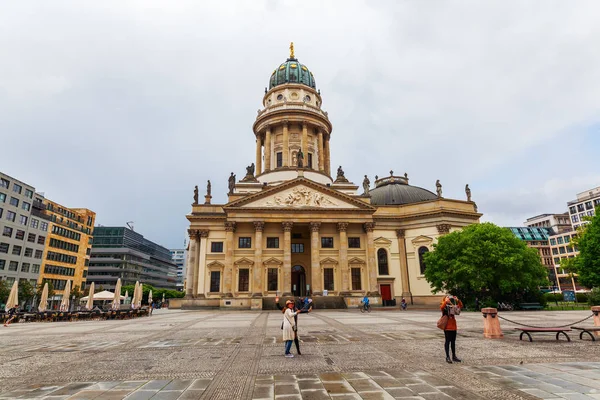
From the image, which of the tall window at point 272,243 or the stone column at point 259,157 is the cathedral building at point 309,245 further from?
the stone column at point 259,157

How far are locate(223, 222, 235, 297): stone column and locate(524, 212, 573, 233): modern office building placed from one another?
106 meters

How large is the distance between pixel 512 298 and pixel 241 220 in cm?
3082

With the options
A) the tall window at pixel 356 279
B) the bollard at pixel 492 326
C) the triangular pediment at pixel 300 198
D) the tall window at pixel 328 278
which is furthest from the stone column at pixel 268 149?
the bollard at pixel 492 326

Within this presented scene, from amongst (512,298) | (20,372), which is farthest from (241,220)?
(20,372)

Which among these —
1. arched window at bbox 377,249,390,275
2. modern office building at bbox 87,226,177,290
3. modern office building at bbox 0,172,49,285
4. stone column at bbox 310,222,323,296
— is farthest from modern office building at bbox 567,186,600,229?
modern office building at bbox 0,172,49,285

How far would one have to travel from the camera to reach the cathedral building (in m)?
41.8

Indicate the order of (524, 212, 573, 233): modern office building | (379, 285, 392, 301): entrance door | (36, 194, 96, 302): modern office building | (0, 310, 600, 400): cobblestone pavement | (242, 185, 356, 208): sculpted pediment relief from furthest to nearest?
1. (524, 212, 573, 233): modern office building
2. (36, 194, 96, 302): modern office building
3. (379, 285, 392, 301): entrance door
4. (242, 185, 356, 208): sculpted pediment relief
5. (0, 310, 600, 400): cobblestone pavement

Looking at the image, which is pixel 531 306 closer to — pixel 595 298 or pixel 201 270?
pixel 595 298

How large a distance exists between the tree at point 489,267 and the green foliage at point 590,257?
4699 mm

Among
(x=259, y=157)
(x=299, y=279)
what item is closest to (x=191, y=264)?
(x=299, y=279)

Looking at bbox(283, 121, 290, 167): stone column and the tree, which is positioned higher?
bbox(283, 121, 290, 167): stone column

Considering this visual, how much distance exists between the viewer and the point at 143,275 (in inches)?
4048

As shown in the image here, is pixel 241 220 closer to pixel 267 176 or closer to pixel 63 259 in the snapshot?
pixel 267 176

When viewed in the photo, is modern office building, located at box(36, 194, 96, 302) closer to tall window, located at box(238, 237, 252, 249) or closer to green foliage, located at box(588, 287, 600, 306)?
tall window, located at box(238, 237, 252, 249)
